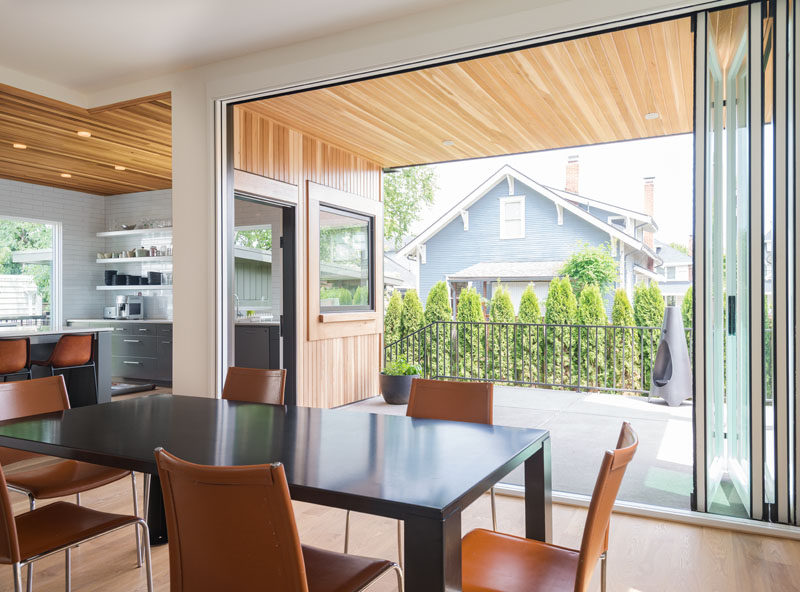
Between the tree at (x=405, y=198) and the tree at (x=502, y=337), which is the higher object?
the tree at (x=405, y=198)

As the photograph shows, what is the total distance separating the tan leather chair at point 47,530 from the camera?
1706 millimetres

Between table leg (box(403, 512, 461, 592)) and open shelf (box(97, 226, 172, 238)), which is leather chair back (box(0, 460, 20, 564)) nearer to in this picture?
table leg (box(403, 512, 461, 592))

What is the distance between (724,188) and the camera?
3.09 m

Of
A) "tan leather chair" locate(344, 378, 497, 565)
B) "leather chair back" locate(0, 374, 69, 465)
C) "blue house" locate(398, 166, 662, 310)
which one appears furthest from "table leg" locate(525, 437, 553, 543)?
"blue house" locate(398, 166, 662, 310)

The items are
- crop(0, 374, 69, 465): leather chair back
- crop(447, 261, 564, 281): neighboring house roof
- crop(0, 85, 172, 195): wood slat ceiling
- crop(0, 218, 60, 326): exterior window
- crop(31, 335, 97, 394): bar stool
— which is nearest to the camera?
crop(0, 374, 69, 465): leather chair back

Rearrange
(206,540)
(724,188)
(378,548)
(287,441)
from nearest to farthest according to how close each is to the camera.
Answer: (206,540)
(287,441)
(378,548)
(724,188)

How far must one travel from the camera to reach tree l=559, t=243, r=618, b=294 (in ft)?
39.3

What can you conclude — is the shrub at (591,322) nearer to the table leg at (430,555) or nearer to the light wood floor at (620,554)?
the light wood floor at (620,554)

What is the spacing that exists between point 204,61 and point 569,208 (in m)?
10.1

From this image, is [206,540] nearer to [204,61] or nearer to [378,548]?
[378,548]

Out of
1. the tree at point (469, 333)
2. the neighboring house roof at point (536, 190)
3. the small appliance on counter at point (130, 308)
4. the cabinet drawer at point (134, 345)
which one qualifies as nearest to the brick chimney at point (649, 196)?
the neighboring house roof at point (536, 190)

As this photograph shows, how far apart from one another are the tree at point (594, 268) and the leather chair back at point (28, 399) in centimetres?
1031

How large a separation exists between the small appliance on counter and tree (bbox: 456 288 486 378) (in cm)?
451

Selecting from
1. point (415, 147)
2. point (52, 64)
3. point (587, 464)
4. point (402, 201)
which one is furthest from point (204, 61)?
point (402, 201)
